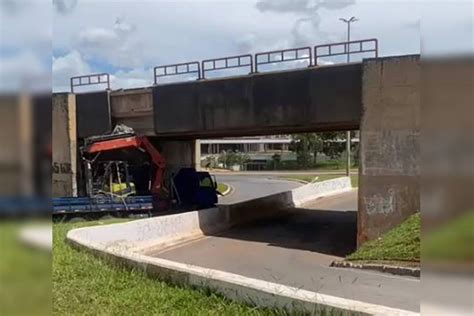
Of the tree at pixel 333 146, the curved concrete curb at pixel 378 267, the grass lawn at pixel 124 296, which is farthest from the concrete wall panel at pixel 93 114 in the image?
the tree at pixel 333 146

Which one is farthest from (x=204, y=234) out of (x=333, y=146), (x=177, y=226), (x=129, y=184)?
(x=333, y=146)

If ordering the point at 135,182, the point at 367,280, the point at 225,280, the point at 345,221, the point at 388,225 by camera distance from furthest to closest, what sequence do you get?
the point at 135,182 → the point at 345,221 → the point at 388,225 → the point at 367,280 → the point at 225,280

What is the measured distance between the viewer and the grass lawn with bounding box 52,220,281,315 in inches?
161

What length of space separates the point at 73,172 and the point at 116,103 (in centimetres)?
310

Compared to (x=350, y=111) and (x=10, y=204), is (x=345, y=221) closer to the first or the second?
(x=350, y=111)

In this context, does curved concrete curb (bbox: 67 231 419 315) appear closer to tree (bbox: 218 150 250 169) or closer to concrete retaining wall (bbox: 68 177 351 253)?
concrete retaining wall (bbox: 68 177 351 253)

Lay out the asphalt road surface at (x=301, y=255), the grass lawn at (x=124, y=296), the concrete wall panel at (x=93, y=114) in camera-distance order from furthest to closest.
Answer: the concrete wall panel at (x=93, y=114)
the asphalt road surface at (x=301, y=255)
the grass lawn at (x=124, y=296)

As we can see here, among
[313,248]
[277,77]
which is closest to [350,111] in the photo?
[277,77]

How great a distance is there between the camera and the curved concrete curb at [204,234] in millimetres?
3775

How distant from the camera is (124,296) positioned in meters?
4.50

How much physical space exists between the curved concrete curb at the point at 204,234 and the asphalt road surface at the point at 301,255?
22.4 inches

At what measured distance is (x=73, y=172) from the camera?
1977 cm

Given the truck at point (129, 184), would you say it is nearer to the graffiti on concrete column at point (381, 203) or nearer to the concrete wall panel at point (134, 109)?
the concrete wall panel at point (134, 109)

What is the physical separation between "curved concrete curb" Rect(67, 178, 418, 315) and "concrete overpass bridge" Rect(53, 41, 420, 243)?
303 cm
